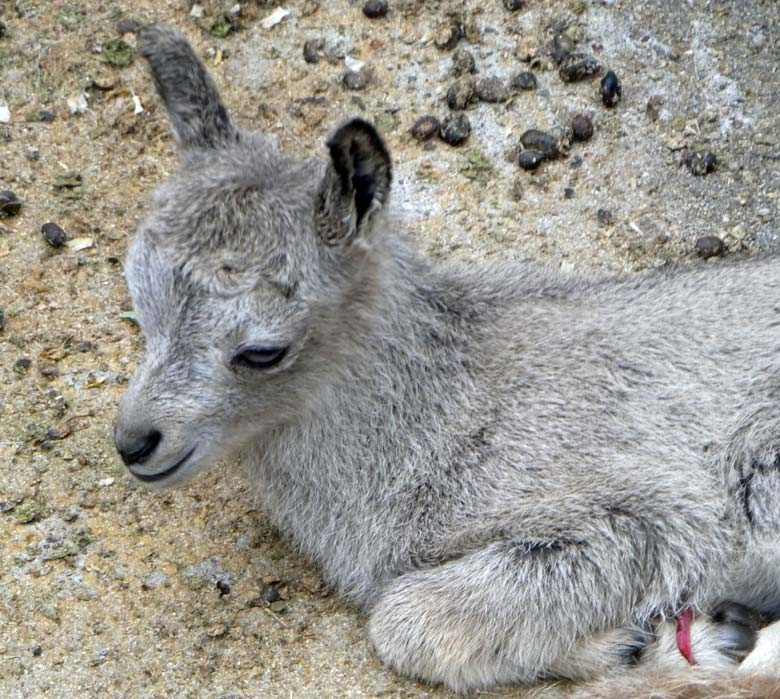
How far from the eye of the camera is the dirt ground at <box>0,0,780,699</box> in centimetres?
795

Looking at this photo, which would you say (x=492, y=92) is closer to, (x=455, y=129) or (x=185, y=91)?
(x=455, y=129)

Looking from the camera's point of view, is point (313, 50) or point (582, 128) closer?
point (582, 128)

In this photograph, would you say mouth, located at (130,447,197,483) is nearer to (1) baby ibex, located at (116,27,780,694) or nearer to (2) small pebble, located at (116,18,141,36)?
(1) baby ibex, located at (116,27,780,694)

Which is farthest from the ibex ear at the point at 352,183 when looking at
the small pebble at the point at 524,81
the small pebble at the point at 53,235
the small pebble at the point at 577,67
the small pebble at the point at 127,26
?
the small pebble at the point at 127,26

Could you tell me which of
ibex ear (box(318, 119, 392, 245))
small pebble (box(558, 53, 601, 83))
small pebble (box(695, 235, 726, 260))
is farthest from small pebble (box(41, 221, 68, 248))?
small pebble (box(695, 235, 726, 260))

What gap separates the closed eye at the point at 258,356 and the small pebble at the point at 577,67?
4740 mm

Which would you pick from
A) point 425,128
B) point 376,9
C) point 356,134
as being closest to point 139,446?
point 356,134

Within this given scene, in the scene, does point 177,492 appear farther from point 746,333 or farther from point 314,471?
point 746,333

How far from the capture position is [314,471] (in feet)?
24.7

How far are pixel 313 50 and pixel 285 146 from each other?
958 millimetres

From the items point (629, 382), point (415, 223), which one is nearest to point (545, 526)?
point (629, 382)

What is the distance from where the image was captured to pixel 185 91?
7340 millimetres

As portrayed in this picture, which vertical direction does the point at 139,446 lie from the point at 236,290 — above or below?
below

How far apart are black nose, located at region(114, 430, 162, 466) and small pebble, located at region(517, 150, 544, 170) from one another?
4.60m
